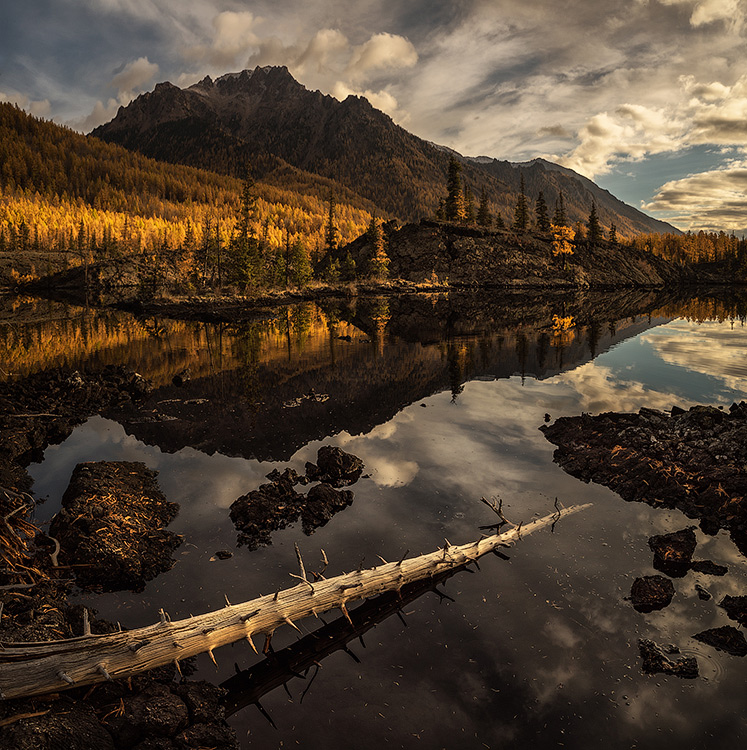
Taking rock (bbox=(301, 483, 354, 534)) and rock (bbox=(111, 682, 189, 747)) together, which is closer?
rock (bbox=(111, 682, 189, 747))

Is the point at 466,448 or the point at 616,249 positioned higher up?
the point at 616,249

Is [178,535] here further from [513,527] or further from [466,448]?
[466,448]

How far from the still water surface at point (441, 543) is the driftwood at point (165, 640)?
43.9 inches

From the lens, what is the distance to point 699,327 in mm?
60469

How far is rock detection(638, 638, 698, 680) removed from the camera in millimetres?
9109

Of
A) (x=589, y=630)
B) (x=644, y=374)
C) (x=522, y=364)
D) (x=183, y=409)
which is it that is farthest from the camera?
(x=522, y=364)

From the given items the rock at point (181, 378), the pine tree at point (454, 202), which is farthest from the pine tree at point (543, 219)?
the rock at point (181, 378)

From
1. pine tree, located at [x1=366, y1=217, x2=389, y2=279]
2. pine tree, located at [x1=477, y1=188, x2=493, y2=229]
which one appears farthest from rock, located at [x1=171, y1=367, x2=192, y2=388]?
pine tree, located at [x1=477, y1=188, x2=493, y2=229]

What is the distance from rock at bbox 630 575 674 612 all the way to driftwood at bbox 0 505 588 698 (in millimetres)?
5645

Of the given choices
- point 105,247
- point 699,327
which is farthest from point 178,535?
point 105,247

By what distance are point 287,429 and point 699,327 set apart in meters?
61.7

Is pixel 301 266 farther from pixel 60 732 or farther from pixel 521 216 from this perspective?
pixel 60 732

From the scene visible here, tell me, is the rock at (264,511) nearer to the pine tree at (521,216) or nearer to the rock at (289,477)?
the rock at (289,477)

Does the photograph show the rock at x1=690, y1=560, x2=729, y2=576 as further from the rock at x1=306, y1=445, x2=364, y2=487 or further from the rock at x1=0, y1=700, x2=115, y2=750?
the rock at x1=0, y1=700, x2=115, y2=750
